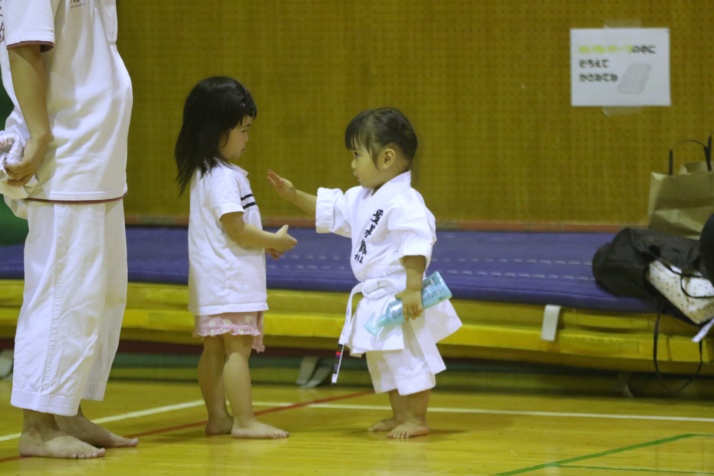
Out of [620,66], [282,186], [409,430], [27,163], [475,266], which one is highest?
[620,66]

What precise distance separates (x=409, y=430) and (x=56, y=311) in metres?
1.04

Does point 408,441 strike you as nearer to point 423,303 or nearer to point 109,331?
point 423,303

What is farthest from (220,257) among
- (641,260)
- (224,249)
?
(641,260)

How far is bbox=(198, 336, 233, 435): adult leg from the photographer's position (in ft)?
11.8

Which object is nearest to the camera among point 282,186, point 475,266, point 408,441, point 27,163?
point 27,163

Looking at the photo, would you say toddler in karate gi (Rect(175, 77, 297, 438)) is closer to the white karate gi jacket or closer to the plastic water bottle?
the white karate gi jacket

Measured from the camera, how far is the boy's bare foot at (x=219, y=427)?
11.7ft

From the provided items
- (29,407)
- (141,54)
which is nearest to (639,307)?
(29,407)

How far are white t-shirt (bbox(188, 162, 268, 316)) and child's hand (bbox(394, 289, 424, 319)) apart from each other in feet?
1.38

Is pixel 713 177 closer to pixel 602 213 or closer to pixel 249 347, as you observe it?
pixel 602 213

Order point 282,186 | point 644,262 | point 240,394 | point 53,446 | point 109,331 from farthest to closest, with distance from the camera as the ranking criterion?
point 644,262
point 282,186
point 240,394
point 109,331
point 53,446

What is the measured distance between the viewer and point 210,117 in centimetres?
357

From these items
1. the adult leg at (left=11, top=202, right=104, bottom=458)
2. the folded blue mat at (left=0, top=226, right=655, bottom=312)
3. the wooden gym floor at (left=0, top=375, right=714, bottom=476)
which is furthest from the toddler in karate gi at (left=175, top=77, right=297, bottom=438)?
the folded blue mat at (left=0, top=226, right=655, bottom=312)

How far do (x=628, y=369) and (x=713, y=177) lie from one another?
30.4 inches
